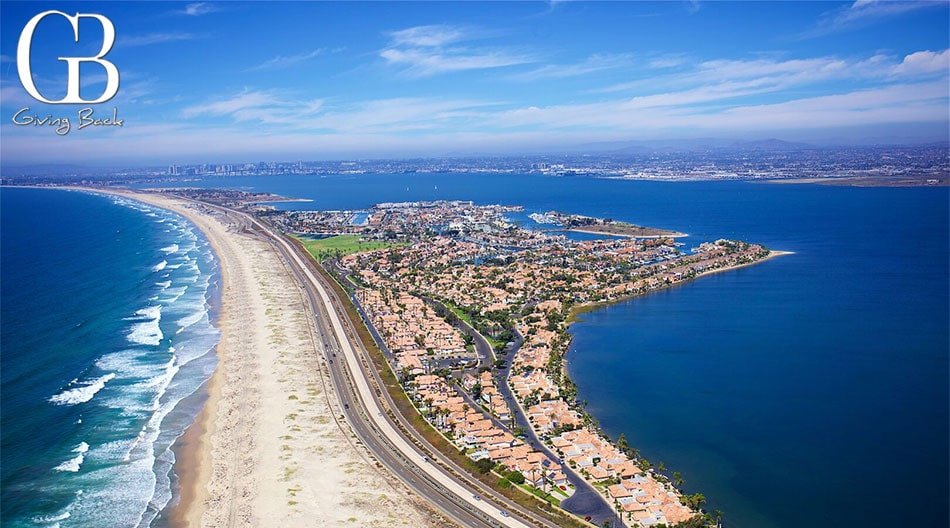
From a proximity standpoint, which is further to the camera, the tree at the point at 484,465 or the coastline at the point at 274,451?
the tree at the point at 484,465

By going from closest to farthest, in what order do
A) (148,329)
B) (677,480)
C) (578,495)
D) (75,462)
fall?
1. (578,495)
2. (677,480)
3. (75,462)
4. (148,329)

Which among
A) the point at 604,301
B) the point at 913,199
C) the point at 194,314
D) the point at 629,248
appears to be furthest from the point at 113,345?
the point at 913,199

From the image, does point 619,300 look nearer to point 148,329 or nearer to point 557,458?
point 557,458

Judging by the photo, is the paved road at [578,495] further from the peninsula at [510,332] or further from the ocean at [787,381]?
the ocean at [787,381]

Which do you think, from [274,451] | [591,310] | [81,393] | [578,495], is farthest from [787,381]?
[81,393]

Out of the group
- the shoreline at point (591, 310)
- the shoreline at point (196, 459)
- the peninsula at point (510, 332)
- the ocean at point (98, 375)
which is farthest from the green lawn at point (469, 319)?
the ocean at point (98, 375)

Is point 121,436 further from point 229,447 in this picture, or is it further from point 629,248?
point 629,248
